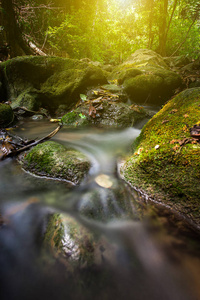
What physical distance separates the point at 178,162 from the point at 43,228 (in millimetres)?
1770

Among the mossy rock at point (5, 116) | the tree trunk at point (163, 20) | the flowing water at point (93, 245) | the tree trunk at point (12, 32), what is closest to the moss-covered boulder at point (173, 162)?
the flowing water at point (93, 245)

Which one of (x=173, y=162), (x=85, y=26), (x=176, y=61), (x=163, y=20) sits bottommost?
(x=173, y=162)

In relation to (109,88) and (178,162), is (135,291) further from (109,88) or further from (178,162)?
(109,88)

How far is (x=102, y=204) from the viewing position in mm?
2020

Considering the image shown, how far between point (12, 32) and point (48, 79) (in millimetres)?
4232

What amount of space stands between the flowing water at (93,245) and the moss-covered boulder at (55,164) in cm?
13

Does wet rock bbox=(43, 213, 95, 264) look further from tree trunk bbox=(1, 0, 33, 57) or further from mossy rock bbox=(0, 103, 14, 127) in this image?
tree trunk bbox=(1, 0, 33, 57)

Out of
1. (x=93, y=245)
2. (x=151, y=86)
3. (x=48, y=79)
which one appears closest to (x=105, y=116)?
(x=151, y=86)

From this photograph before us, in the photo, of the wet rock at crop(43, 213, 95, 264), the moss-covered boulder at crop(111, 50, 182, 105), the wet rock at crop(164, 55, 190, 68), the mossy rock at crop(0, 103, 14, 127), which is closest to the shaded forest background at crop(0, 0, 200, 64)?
the wet rock at crop(164, 55, 190, 68)

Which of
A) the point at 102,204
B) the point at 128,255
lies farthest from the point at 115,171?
the point at 128,255

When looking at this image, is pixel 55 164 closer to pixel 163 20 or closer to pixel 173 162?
pixel 173 162

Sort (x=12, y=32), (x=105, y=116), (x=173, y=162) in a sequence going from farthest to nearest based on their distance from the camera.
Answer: (x=12, y=32) → (x=105, y=116) → (x=173, y=162)

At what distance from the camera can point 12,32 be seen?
27.7 ft

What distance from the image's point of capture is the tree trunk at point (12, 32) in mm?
7904
